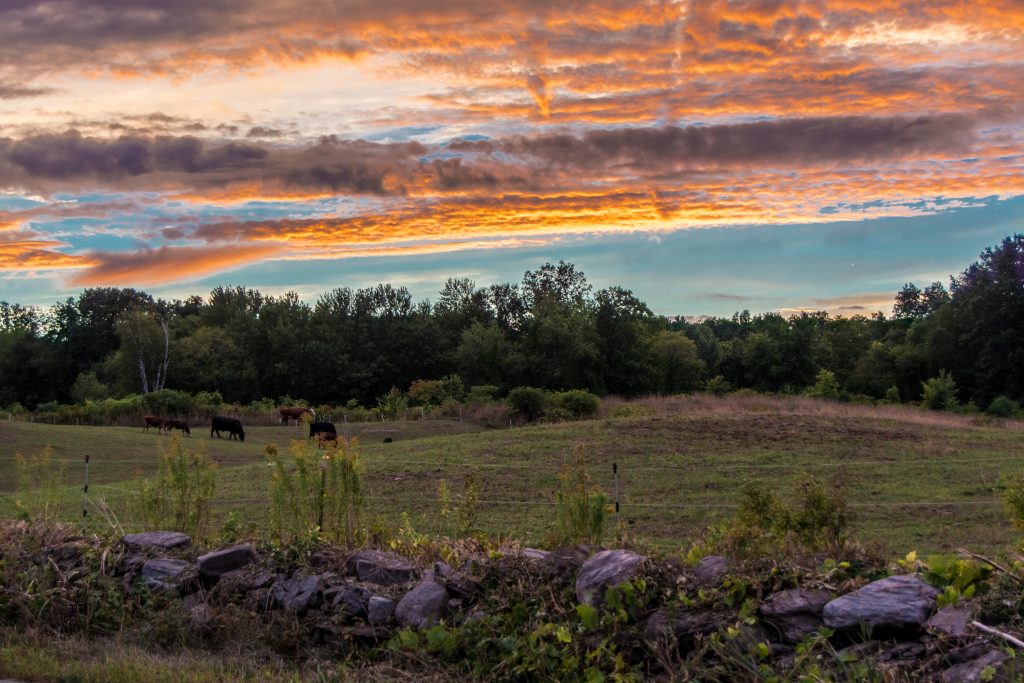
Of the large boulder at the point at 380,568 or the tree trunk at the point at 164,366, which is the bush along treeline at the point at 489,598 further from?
the tree trunk at the point at 164,366

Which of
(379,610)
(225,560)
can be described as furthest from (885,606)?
(225,560)

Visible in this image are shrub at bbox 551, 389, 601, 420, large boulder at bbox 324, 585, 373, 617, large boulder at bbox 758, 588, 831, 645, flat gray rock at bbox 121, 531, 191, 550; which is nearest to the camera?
large boulder at bbox 758, 588, 831, 645

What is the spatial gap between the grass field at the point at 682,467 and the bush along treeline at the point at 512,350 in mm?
30025

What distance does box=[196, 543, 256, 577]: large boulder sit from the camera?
727 centimetres

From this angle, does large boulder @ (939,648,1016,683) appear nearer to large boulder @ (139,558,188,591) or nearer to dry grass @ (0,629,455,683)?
dry grass @ (0,629,455,683)

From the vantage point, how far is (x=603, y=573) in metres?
5.90

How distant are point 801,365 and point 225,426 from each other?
181 ft

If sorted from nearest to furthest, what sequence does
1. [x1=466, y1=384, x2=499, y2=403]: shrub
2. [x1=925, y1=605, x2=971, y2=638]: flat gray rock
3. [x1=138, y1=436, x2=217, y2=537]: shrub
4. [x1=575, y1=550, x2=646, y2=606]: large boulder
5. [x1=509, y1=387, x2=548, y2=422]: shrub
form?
[x1=925, y1=605, x2=971, y2=638]: flat gray rock < [x1=575, y1=550, x2=646, y2=606]: large boulder < [x1=138, y1=436, x2=217, y2=537]: shrub < [x1=509, y1=387, x2=548, y2=422]: shrub < [x1=466, y1=384, x2=499, y2=403]: shrub

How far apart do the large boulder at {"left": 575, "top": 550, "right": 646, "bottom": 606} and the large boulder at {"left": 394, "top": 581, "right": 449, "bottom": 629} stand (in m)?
1.07

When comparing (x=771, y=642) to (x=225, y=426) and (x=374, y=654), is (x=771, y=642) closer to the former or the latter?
(x=374, y=654)

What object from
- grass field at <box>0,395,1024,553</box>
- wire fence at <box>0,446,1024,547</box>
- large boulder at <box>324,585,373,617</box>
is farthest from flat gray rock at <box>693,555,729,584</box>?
wire fence at <box>0,446,1024,547</box>

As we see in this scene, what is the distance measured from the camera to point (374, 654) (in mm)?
6230

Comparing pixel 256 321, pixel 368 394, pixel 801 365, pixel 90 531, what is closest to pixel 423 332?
pixel 368 394

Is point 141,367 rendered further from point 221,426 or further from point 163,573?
point 163,573
